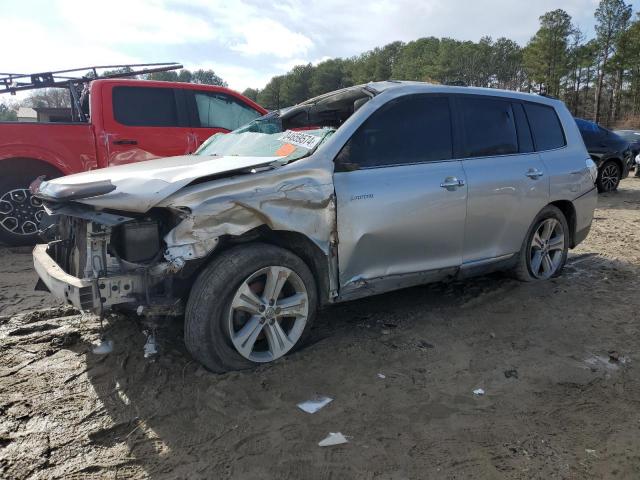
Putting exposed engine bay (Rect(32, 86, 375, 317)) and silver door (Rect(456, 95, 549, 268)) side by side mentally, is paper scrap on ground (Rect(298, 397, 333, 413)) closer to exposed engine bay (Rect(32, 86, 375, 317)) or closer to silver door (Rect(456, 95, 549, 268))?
exposed engine bay (Rect(32, 86, 375, 317))

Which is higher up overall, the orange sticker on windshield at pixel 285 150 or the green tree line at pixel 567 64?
the green tree line at pixel 567 64

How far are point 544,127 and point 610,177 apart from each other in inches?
334

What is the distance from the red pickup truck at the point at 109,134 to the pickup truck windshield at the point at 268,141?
90.6 inches

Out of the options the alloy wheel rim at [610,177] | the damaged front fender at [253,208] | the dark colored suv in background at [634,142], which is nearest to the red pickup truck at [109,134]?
the damaged front fender at [253,208]

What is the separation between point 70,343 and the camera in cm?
341

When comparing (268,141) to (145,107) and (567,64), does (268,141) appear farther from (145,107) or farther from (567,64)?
(567,64)

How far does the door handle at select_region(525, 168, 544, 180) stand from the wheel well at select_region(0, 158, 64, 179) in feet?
17.5

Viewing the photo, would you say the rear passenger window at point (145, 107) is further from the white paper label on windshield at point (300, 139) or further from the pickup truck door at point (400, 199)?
the pickup truck door at point (400, 199)

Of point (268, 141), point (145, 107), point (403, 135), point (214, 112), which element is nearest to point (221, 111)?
point (214, 112)

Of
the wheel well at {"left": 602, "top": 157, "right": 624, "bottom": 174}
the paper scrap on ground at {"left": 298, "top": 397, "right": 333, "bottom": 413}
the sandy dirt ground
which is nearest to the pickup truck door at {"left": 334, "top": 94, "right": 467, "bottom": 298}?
the sandy dirt ground

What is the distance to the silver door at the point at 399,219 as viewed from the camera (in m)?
3.21

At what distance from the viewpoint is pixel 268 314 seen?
3000 mm

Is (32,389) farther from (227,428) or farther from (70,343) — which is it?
(227,428)

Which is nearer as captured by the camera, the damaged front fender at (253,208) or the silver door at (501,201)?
the damaged front fender at (253,208)
